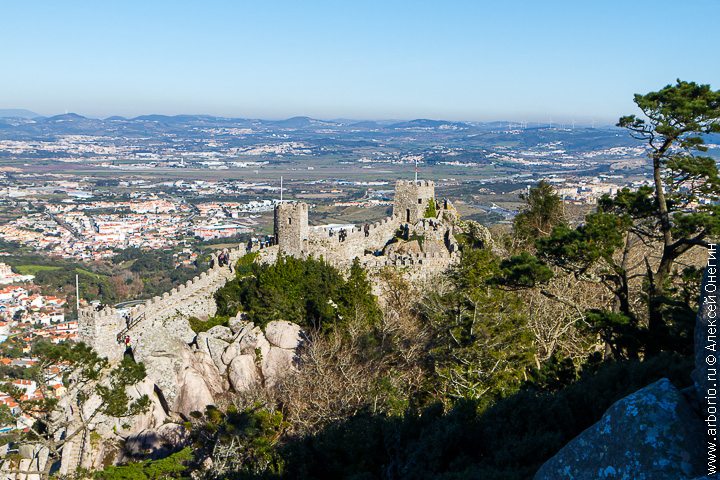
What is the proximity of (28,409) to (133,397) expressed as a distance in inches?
124

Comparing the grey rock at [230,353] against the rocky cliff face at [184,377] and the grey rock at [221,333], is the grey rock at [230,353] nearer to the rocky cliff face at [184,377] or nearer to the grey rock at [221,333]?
the rocky cliff face at [184,377]

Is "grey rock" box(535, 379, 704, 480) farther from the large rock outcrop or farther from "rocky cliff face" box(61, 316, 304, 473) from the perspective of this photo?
"rocky cliff face" box(61, 316, 304, 473)

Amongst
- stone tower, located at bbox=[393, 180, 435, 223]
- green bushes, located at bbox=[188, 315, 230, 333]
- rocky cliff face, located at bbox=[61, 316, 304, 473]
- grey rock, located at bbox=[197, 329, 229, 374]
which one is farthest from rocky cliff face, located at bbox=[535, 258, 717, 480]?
stone tower, located at bbox=[393, 180, 435, 223]

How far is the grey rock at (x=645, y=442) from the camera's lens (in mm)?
4555

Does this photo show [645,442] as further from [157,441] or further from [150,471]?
[157,441]

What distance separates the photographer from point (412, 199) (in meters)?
28.6

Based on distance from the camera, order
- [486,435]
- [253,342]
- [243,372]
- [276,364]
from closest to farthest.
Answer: [486,435], [243,372], [276,364], [253,342]

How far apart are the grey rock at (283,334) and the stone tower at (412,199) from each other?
32.9ft

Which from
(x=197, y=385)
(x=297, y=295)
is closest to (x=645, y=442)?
(x=197, y=385)

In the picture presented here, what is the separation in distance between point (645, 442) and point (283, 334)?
16.1m

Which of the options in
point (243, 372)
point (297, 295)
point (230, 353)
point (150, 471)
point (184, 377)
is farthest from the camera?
point (297, 295)

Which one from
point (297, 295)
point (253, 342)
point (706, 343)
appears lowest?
point (253, 342)

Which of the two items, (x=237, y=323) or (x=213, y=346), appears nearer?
(x=213, y=346)

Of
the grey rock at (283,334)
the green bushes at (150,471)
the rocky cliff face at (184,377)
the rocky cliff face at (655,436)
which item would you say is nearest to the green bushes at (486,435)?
the rocky cliff face at (655,436)
